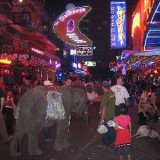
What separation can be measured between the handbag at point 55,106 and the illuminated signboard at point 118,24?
3449 centimetres

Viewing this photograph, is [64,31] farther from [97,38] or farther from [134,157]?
[97,38]

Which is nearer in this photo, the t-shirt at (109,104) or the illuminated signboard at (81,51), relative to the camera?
the t-shirt at (109,104)

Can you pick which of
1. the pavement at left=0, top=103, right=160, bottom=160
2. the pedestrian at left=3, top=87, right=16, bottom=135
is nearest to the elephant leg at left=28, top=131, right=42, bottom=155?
the pavement at left=0, top=103, right=160, bottom=160

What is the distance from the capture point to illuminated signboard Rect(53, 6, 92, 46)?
60.3ft

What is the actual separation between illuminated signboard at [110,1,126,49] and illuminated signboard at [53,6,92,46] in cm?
2449

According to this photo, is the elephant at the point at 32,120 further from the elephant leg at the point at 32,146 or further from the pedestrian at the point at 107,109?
the pedestrian at the point at 107,109

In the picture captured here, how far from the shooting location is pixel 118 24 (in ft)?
146

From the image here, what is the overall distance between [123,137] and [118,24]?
38.2 metres

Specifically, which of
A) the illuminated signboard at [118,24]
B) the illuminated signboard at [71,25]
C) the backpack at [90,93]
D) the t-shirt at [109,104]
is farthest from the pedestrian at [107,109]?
the illuminated signboard at [118,24]

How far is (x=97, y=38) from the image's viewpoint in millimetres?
116438

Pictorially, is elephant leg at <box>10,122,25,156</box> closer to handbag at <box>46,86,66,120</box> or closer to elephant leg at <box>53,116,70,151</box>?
handbag at <box>46,86,66,120</box>

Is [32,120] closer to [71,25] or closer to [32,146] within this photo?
[32,146]

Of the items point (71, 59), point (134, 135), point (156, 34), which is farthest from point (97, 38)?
point (134, 135)

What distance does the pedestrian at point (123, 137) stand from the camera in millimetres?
7254
